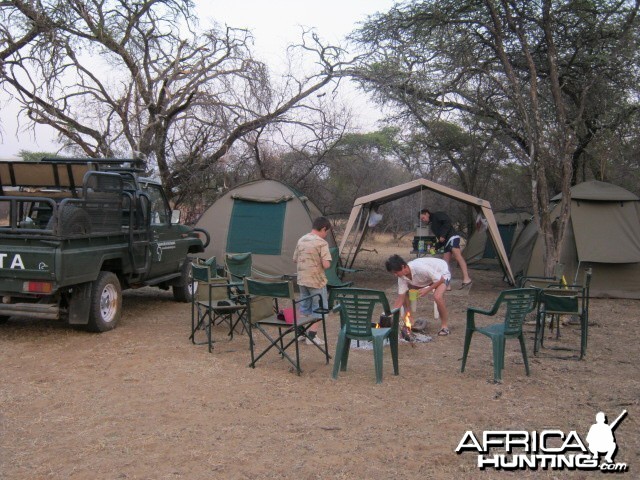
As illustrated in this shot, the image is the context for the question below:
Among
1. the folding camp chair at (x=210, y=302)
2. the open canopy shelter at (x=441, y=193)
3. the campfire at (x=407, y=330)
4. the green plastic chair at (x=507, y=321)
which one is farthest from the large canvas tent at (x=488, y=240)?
the green plastic chair at (x=507, y=321)

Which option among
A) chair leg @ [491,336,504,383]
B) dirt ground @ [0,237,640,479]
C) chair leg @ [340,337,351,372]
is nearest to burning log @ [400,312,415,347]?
dirt ground @ [0,237,640,479]

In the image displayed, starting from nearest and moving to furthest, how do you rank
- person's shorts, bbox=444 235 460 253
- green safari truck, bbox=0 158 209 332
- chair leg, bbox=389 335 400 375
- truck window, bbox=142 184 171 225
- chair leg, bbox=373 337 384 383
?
chair leg, bbox=373 337 384 383
chair leg, bbox=389 335 400 375
green safari truck, bbox=0 158 209 332
truck window, bbox=142 184 171 225
person's shorts, bbox=444 235 460 253

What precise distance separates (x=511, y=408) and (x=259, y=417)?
1884 mm

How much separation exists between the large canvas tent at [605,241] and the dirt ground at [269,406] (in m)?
3.60

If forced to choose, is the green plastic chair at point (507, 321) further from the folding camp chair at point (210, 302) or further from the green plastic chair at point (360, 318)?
the folding camp chair at point (210, 302)

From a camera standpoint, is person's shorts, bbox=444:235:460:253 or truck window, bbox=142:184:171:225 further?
person's shorts, bbox=444:235:460:253


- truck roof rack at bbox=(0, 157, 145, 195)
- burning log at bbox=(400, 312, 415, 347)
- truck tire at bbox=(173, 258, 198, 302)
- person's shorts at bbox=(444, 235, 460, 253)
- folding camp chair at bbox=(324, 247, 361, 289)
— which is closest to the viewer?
burning log at bbox=(400, 312, 415, 347)

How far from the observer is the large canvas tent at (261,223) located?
11.0 metres

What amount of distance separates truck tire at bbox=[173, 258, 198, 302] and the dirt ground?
2.17 metres

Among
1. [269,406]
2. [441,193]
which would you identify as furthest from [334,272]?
[269,406]

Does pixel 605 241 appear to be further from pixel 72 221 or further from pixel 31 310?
pixel 31 310

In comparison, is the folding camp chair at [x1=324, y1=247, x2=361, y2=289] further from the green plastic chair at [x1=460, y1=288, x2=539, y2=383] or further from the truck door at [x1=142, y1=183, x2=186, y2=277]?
the green plastic chair at [x1=460, y1=288, x2=539, y2=383]

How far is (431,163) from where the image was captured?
59.0ft

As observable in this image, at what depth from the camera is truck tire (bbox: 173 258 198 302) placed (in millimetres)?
9633
